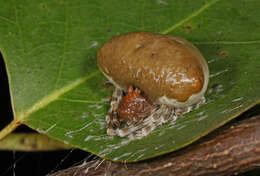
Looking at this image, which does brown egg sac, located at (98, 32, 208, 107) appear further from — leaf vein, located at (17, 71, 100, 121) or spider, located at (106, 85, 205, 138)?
leaf vein, located at (17, 71, 100, 121)

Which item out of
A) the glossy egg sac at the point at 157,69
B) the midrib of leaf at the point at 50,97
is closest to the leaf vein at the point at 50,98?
the midrib of leaf at the point at 50,97

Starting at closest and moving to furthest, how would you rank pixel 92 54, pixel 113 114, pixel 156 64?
pixel 156 64, pixel 113 114, pixel 92 54

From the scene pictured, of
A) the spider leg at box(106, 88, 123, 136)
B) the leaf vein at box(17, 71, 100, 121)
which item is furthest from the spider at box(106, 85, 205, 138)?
the leaf vein at box(17, 71, 100, 121)

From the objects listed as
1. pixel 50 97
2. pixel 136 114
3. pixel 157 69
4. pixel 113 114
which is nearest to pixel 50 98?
pixel 50 97

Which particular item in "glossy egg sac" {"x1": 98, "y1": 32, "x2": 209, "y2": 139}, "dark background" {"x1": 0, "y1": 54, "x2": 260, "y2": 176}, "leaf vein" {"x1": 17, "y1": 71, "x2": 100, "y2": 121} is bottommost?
"dark background" {"x1": 0, "y1": 54, "x2": 260, "y2": 176}

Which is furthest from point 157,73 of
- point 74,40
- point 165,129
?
point 74,40

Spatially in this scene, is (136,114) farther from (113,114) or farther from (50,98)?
(50,98)

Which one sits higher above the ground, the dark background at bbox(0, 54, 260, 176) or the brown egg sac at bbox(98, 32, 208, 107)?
the brown egg sac at bbox(98, 32, 208, 107)
